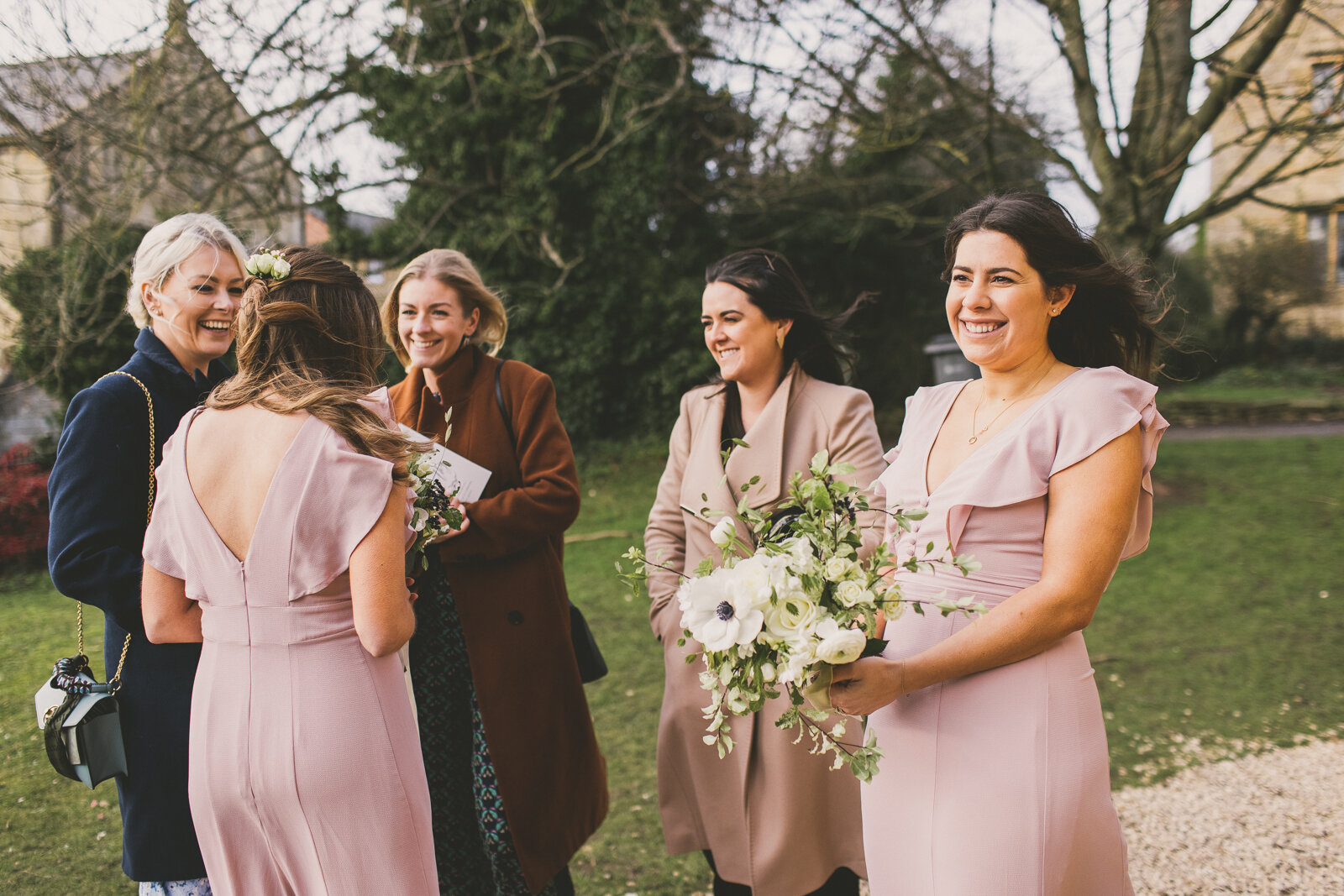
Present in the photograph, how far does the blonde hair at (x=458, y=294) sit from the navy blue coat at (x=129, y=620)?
44.3 inches

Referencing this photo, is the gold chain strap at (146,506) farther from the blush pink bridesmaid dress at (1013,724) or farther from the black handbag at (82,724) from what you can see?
the blush pink bridesmaid dress at (1013,724)

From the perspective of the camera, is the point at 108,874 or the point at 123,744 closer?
the point at 123,744

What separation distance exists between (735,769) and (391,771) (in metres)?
1.33

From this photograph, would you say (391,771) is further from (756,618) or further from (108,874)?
(108,874)

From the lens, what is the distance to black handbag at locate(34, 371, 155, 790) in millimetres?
2146

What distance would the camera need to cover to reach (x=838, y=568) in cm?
173

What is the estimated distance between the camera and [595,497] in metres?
11.5

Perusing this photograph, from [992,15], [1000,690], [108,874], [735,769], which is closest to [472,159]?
[992,15]

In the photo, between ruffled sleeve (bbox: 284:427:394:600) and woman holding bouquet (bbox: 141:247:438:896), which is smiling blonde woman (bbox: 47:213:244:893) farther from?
ruffled sleeve (bbox: 284:427:394:600)

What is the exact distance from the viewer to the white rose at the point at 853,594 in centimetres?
172

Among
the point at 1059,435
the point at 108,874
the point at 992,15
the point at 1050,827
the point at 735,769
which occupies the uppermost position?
the point at 992,15

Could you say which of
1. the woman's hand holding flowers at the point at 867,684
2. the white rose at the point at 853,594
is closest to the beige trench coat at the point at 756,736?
the woman's hand holding flowers at the point at 867,684

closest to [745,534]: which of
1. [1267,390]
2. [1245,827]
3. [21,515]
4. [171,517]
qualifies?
[171,517]

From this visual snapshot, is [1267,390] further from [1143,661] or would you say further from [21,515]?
[21,515]
